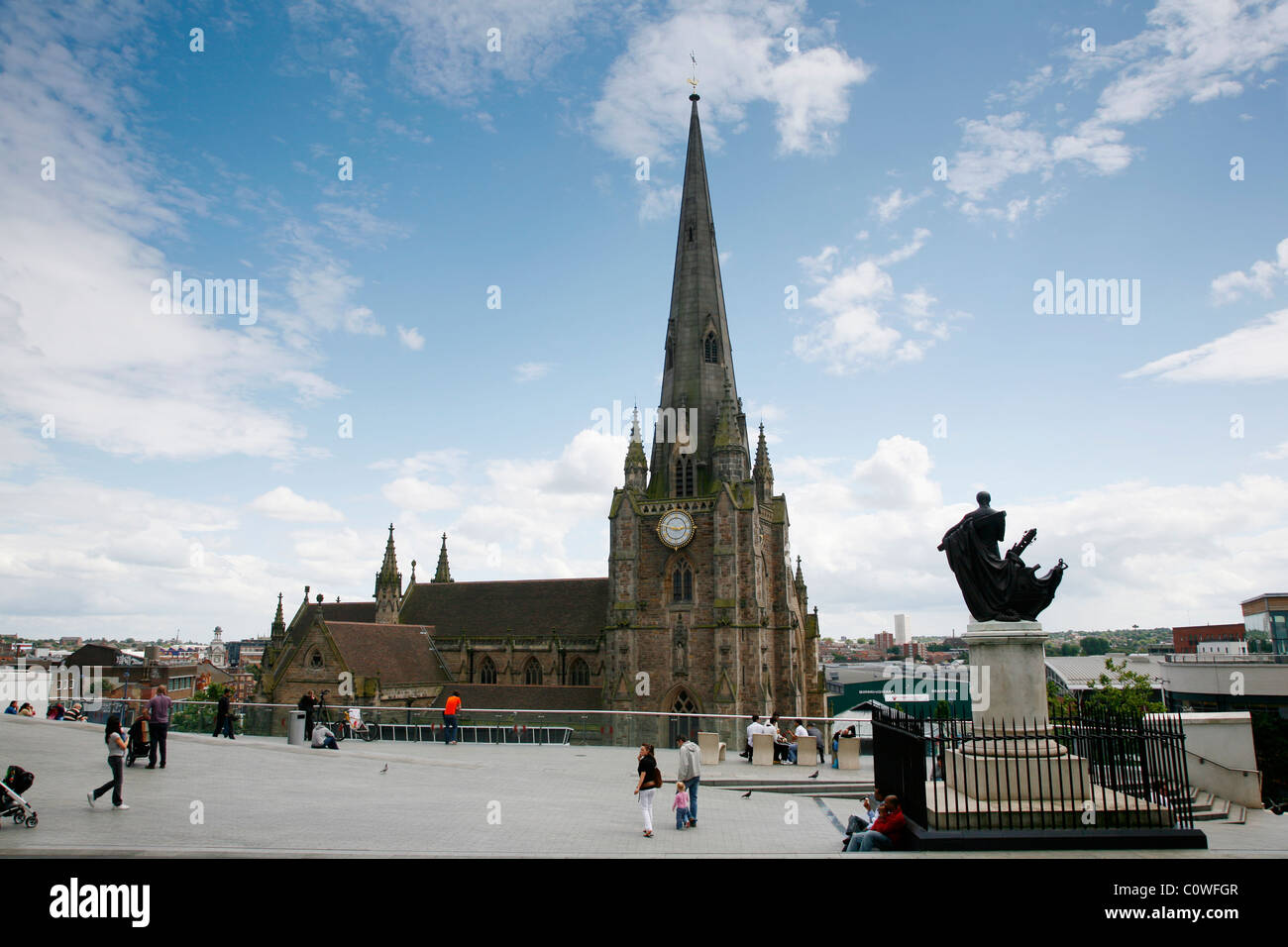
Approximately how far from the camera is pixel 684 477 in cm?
4525

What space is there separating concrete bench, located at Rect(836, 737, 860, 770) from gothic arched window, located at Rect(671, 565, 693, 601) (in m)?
24.0

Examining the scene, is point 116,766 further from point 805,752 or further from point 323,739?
point 805,752

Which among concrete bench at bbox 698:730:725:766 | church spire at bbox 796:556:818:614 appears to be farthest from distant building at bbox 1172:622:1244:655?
concrete bench at bbox 698:730:725:766

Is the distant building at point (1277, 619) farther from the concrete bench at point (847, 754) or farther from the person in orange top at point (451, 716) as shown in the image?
the person in orange top at point (451, 716)

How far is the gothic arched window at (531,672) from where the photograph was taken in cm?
5153

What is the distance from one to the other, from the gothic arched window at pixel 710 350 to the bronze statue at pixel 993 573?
3594 cm

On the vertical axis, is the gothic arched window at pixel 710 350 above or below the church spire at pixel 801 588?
above

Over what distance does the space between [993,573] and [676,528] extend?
32442mm

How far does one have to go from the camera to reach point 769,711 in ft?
133

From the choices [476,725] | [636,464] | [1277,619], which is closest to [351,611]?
[636,464]

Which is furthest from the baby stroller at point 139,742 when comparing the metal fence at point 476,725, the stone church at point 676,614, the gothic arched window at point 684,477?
the gothic arched window at point 684,477
